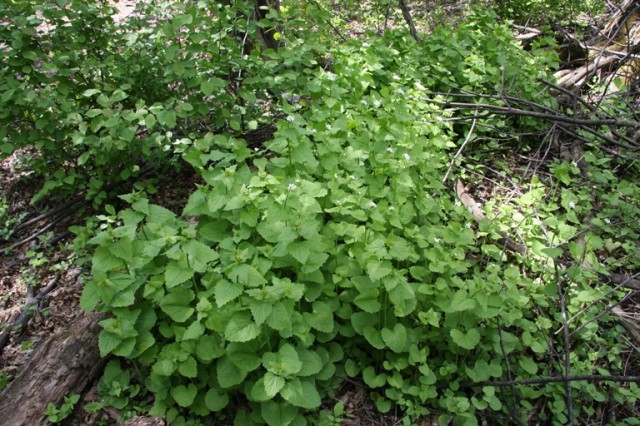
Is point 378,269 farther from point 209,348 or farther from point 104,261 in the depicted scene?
point 104,261

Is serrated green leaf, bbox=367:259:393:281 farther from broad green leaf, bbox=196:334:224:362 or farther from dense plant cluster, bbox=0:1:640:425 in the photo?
broad green leaf, bbox=196:334:224:362

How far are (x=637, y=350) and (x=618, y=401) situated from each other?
16.5 inches

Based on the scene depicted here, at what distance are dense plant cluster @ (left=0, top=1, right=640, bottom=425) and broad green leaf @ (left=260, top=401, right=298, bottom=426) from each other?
1 centimetres

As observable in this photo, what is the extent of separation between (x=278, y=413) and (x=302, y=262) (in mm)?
884

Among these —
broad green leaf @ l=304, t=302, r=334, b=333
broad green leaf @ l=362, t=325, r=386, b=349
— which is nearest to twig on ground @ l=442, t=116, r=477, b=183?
broad green leaf @ l=362, t=325, r=386, b=349

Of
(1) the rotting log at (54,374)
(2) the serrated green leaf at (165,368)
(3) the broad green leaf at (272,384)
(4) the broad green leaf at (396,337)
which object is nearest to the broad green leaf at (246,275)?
(3) the broad green leaf at (272,384)

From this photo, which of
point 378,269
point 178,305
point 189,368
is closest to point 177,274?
point 178,305

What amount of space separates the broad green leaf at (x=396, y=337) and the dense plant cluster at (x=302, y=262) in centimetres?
1

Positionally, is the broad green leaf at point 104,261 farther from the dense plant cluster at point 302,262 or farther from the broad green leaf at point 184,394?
the broad green leaf at point 184,394

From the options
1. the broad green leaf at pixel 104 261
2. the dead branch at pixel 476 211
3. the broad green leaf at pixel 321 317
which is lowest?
the dead branch at pixel 476 211

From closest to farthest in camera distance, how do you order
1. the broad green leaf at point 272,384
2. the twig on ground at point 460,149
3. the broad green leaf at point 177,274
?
1. the broad green leaf at point 272,384
2. the broad green leaf at point 177,274
3. the twig on ground at point 460,149

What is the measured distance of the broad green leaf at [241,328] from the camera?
2207mm

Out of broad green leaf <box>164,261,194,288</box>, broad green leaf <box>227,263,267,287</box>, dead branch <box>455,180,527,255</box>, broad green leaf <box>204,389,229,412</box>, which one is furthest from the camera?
dead branch <box>455,180,527,255</box>

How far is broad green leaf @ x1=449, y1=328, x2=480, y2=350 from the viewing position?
8.66 feet
